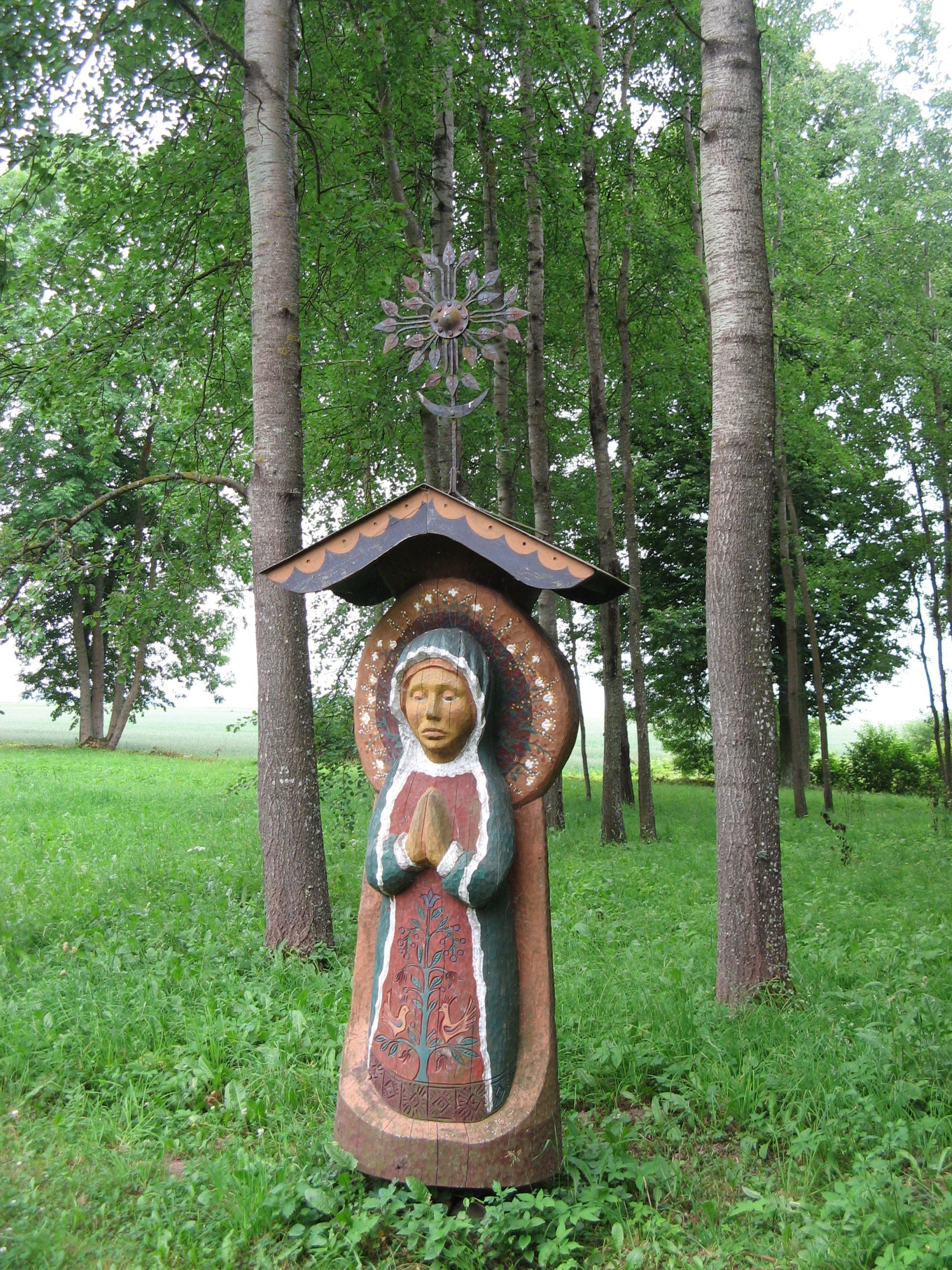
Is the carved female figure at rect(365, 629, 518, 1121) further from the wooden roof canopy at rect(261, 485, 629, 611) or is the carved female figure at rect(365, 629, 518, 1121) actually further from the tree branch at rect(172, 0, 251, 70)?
the tree branch at rect(172, 0, 251, 70)

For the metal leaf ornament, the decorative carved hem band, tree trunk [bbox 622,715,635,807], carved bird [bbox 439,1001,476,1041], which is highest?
the metal leaf ornament

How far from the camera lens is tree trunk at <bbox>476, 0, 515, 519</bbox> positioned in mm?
10641

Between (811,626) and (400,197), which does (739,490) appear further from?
(811,626)

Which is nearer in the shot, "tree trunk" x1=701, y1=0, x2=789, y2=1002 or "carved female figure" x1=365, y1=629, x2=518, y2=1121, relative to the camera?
"carved female figure" x1=365, y1=629, x2=518, y2=1121

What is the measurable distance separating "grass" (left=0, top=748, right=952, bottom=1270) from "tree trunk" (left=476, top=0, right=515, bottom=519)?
215 inches

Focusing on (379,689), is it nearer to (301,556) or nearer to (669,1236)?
(301,556)

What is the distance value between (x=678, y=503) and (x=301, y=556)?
16.3 meters

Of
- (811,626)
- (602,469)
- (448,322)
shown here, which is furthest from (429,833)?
(811,626)

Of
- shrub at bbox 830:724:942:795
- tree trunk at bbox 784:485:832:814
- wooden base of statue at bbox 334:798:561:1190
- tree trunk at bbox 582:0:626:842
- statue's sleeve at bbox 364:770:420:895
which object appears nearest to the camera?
wooden base of statue at bbox 334:798:561:1190

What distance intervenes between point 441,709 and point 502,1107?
152 centimetres

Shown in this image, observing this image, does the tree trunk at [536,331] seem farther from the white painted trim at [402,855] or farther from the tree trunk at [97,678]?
the tree trunk at [97,678]

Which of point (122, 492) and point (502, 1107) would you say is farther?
point (122, 492)

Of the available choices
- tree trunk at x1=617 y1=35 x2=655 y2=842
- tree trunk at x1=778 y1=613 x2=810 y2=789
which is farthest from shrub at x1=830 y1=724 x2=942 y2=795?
tree trunk at x1=617 y1=35 x2=655 y2=842

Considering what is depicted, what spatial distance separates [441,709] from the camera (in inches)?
145
